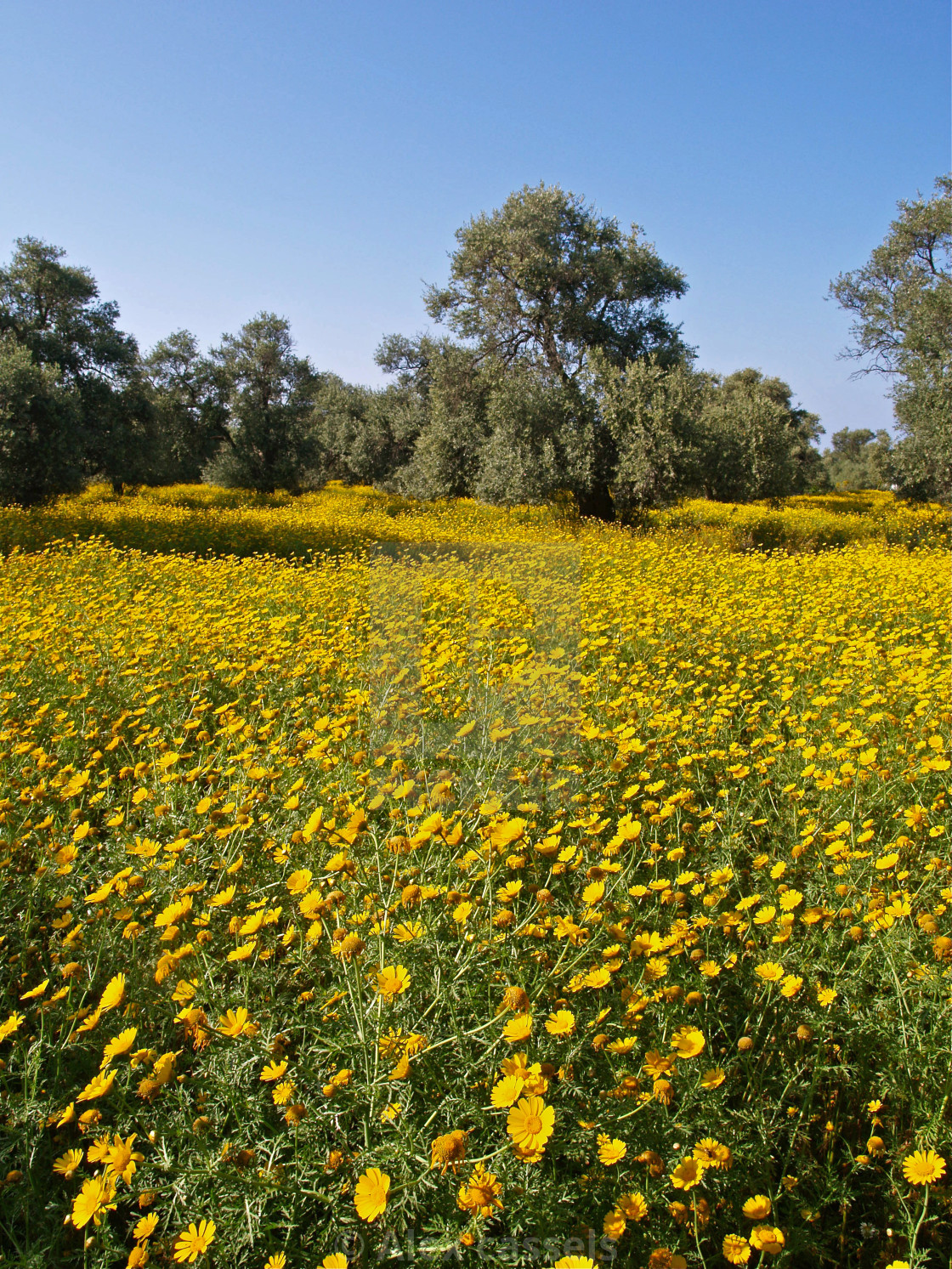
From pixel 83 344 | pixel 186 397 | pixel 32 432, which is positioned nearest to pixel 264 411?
pixel 186 397

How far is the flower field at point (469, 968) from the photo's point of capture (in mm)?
1237

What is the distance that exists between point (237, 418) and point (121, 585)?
62.3 ft

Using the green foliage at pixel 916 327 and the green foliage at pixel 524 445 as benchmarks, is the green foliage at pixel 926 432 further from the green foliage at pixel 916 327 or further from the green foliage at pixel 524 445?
the green foliage at pixel 524 445

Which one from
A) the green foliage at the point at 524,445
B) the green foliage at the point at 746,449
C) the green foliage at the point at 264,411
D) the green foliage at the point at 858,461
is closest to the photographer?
the green foliage at the point at 524,445

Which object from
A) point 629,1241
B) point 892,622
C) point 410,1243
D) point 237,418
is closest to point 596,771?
point 629,1241

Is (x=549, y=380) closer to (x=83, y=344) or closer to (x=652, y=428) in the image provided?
(x=652, y=428)

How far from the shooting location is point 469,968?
1.60 meters

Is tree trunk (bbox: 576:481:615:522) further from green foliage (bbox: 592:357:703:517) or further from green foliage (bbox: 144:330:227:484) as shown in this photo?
green foliage (bbox: 144:330:227:484)

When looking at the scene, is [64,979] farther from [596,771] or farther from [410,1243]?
[596,771]

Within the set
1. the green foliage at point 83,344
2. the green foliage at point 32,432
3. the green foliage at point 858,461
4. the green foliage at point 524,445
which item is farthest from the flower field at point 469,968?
the green foliage at point 858,461

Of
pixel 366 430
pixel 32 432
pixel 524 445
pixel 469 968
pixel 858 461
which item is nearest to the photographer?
pixel 469 968

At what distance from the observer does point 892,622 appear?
17.7 feet

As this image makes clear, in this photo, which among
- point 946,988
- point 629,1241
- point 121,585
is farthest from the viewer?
point 121,585

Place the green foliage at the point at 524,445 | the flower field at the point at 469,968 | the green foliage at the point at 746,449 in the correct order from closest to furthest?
the flower field at the point at 469,968 → the green foliage at the point at 524,445 → the green foliage at the point at 746,449
